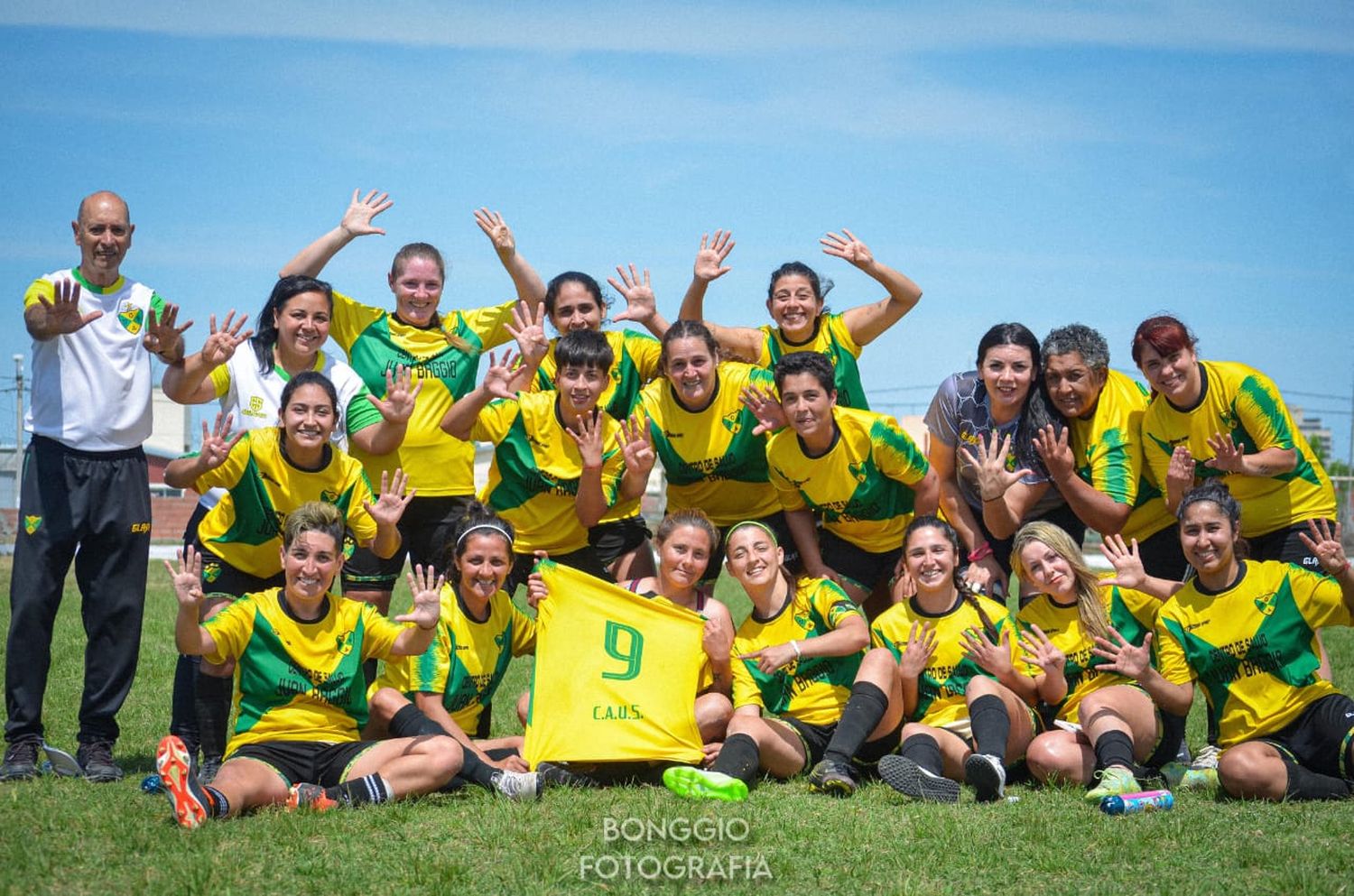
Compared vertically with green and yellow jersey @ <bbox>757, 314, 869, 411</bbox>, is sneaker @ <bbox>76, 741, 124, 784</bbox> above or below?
below

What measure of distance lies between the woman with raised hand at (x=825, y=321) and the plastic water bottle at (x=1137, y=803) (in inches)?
119

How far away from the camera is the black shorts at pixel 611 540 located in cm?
754

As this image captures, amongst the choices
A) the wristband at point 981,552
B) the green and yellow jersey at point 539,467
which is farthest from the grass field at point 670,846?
the green and yellow jersey at point 539,467

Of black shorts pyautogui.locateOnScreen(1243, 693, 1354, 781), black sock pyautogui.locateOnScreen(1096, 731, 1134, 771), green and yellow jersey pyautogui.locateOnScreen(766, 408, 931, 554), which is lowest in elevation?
black sock pyautogui.locateOnScreen(1096, 731, 1134, 771)

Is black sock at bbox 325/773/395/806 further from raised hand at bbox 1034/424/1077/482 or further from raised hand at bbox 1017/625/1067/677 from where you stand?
raised hand at bbox 1034/424/1077/482

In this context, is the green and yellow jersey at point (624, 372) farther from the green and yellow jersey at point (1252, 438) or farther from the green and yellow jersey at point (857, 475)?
the green and yellow jersey at point (1252, 438)

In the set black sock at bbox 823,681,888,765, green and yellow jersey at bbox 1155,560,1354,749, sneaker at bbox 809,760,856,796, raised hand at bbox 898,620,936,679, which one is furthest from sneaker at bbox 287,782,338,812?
green and yellow jersey at bbox 1155,560,1354,749

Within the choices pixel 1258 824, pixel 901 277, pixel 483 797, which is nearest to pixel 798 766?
pixel 483 797

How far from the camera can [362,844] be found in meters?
5.11

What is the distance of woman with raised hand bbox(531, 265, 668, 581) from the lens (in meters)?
7.54

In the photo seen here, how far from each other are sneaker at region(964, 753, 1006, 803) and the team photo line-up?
2cm

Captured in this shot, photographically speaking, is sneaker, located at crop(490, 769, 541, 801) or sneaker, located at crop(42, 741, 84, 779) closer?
sneaker, located at crop(490, 769, 541, 801)

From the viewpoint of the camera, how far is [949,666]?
6578 millimetres

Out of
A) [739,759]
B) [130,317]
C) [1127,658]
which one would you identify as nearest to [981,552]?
[1127,658]
